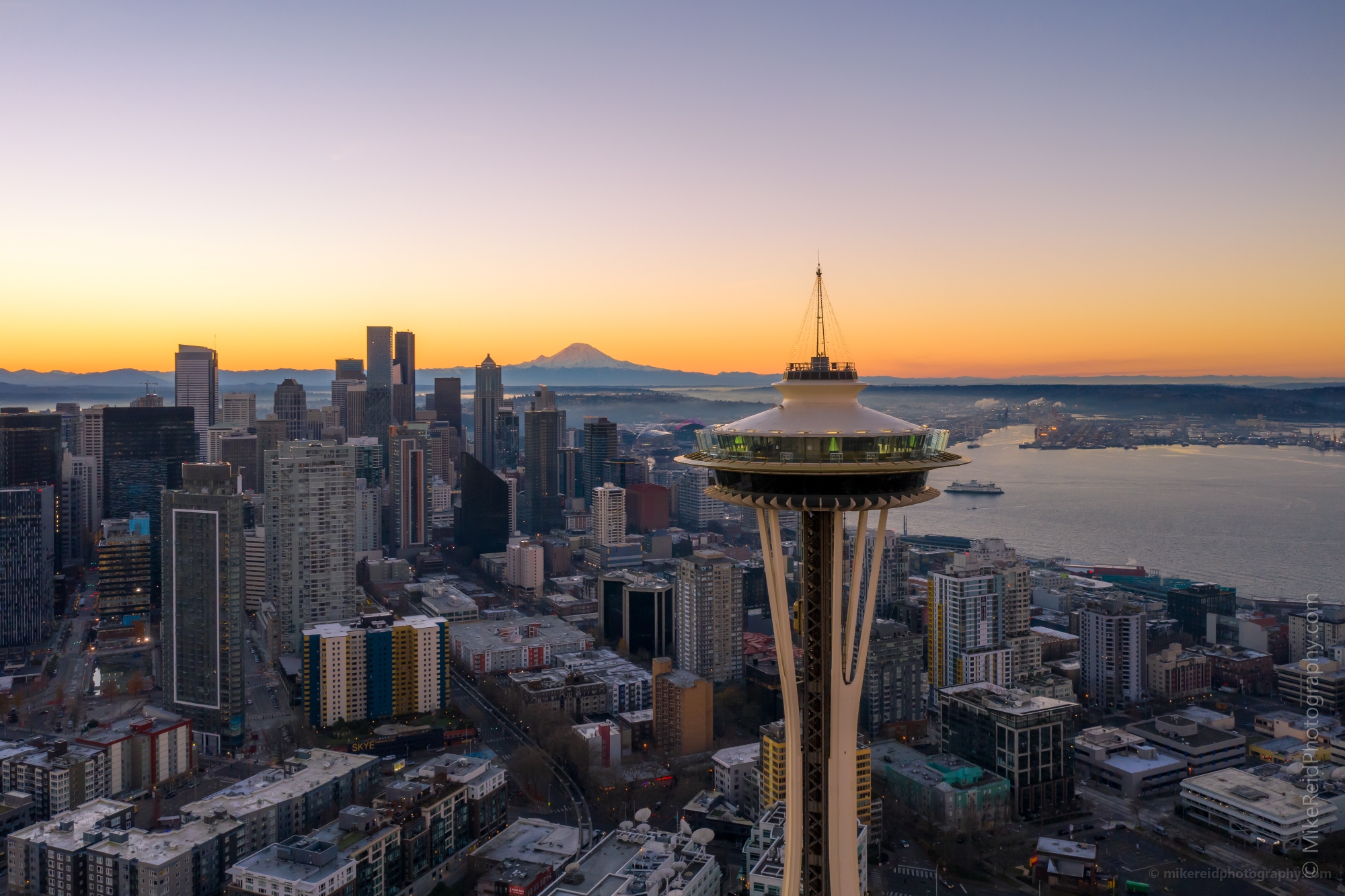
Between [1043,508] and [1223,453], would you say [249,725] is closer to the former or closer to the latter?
[1043,508]

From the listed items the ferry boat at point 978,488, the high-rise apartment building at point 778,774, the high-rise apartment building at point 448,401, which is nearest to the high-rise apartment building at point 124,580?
the high-rise apartment building at point 778,774

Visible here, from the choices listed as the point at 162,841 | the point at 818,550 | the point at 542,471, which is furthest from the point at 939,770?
the point at 542,471

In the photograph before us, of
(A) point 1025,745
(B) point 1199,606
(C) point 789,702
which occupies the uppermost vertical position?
(C) point 789,702

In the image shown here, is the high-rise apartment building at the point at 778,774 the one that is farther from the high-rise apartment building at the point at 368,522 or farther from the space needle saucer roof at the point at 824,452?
the high-rise apartment building at the point at 368,522

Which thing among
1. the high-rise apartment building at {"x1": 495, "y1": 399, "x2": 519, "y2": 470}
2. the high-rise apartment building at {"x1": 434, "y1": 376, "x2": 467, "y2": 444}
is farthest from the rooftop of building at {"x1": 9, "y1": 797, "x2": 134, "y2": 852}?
the high-rise apartment building at {"x1": 434, "y1": 376, "x2": 467, "y2": 444}

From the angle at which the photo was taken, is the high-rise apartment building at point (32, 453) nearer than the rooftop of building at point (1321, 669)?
No

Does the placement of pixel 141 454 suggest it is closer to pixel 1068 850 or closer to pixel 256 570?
pixel 256 570
